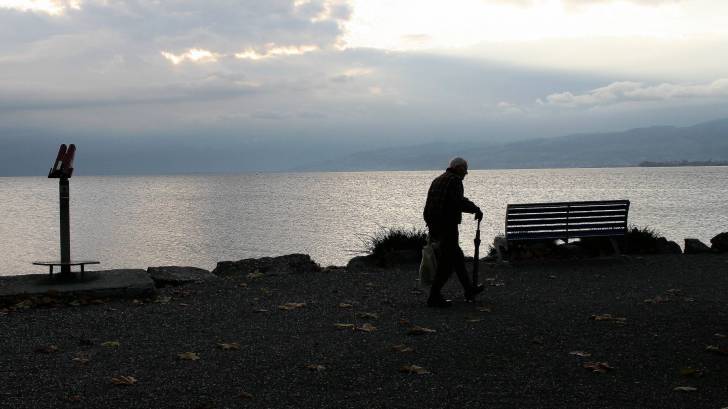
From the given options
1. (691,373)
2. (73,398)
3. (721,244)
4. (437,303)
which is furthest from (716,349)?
(721,244)

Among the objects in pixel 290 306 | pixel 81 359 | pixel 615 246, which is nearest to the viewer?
pixel 81 359

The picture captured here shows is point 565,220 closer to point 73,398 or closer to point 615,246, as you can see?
point 615,246

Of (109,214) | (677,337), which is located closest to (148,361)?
(677,337)

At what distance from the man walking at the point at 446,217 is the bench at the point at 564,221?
12.1 ft

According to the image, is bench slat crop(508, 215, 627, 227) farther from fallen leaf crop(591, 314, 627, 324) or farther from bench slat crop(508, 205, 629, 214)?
fallen leaf crop(591, 314, 627, 324)

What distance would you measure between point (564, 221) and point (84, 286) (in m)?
8.28

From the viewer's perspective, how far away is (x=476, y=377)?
18.4 ft

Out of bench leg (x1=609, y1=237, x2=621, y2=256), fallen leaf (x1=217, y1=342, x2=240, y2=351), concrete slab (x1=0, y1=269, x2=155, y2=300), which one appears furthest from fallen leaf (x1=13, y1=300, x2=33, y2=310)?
bench leg (x1=609, y1=237, x2=621, y2=256)

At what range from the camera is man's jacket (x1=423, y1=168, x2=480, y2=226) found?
8.43m

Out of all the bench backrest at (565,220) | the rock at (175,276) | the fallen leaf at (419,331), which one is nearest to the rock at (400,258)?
the bench backrest at (565,220)

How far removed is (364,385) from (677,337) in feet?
11.4

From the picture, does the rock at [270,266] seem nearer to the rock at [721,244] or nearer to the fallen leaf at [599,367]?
the fallen leaf at [599,367]

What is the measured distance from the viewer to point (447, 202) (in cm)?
845

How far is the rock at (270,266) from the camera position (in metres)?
12.0
